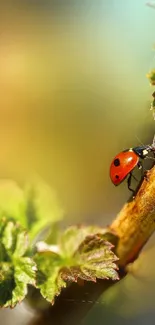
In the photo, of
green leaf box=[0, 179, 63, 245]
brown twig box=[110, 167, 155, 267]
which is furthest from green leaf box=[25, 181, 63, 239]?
brown twig box=[110, 167, 155, 267]

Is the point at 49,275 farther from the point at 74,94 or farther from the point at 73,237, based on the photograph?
the point at 74,94

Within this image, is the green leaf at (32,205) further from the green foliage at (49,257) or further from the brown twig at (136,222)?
the brown twig at (136,222)

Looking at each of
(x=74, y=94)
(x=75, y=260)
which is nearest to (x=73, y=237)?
(x=75, y=260)

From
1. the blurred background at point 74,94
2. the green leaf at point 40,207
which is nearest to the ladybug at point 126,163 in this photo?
the blurred background at point 74,94

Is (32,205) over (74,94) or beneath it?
beneath

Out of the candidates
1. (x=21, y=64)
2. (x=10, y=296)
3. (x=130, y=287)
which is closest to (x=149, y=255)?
(x=130, y=287)

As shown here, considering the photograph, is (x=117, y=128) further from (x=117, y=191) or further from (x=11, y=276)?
→ (x=11, y=276)

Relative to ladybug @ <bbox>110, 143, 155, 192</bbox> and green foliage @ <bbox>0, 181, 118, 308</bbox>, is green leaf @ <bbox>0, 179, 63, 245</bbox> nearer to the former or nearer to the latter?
green foliage @ <bbox>0, 181, 118, 308</bbox>
